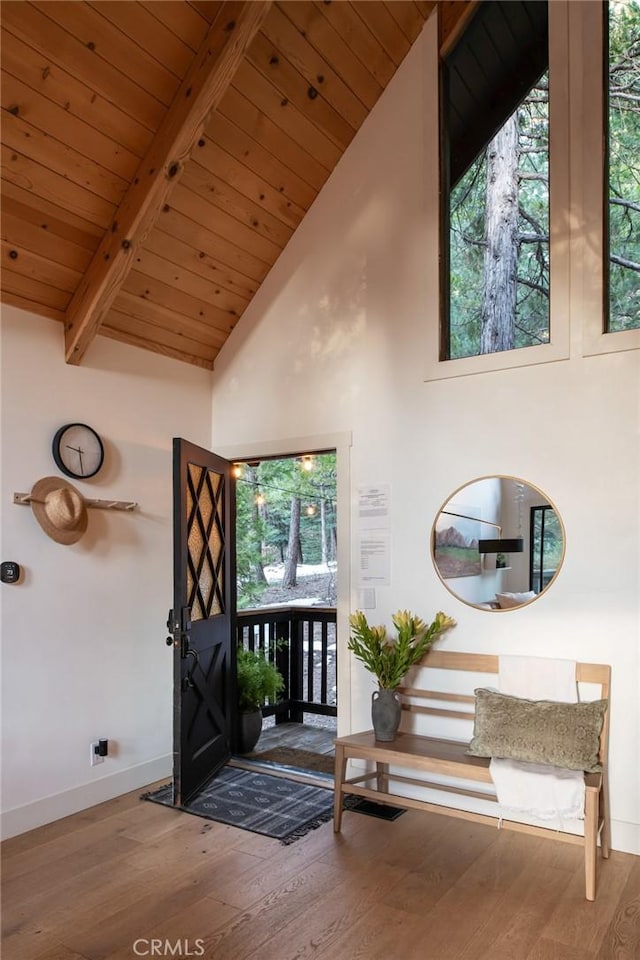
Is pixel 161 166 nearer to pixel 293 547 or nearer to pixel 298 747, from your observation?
pixel 298 747

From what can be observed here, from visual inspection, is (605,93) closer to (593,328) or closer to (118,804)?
(593,328)

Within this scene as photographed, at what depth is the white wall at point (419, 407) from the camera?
10.8 feet

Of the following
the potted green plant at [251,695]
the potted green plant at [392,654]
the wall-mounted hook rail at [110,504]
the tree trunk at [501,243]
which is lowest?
the potted green plant at [251,695]

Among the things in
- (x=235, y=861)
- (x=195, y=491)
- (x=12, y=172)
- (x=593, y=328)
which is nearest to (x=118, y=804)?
(x=235, y=861)

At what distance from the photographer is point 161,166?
10.9 feet

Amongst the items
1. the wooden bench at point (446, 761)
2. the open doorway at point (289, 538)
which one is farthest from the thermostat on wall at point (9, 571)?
the open doorway at point (289, 538)

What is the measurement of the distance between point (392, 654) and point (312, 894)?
128 centimetres

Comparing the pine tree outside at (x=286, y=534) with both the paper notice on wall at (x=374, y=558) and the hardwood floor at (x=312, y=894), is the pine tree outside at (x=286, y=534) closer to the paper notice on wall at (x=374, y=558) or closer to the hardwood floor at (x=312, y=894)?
the paper notice on wall at (x=374, y=558)

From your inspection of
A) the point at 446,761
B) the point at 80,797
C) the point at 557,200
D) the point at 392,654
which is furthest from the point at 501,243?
the point at 80,797

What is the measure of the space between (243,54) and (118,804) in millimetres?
3933

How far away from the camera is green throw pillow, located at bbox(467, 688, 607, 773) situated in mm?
3023

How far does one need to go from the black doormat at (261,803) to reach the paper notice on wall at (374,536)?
4.13 feet

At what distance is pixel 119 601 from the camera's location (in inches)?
161

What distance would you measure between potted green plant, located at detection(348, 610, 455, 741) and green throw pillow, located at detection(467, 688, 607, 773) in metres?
0.45
